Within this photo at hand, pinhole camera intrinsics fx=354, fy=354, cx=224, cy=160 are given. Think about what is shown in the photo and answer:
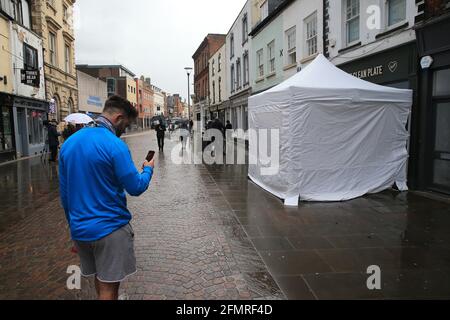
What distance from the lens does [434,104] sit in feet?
24.6

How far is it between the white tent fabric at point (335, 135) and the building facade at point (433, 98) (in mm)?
327

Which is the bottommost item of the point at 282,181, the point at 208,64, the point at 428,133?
the point at 282,181

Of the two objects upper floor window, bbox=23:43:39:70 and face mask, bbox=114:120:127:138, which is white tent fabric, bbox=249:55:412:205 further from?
upper floor window, bbox=23:43:39:70

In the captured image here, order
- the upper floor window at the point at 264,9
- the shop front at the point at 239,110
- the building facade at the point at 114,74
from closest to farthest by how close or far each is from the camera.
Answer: the upper floor window at the point at 264,9
the shop front at the point at 239,110
the building facade at the point at 114,74

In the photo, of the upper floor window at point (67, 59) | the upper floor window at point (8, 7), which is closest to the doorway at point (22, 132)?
the upper floor window at point (8, 7)

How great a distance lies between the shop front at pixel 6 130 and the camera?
585 inches

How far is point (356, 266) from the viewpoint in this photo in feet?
13.3

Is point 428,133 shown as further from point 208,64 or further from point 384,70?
point 208,64

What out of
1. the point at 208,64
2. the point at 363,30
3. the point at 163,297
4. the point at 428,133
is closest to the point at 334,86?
the point at 428,133

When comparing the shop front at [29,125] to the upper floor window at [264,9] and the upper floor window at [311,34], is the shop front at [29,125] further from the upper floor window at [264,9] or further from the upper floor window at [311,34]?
the upper floor window at [264,9]

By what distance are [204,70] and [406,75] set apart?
3655 centimetres

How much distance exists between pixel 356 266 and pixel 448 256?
125 centimetres

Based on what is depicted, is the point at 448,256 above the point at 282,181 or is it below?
below

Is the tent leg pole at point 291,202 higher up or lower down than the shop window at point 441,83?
lower down
